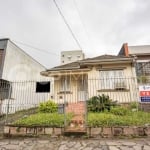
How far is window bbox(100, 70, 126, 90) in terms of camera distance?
38.9 feet

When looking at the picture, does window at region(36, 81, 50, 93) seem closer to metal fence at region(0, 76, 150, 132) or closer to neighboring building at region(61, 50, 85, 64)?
metal fence at region(0, 76, 150, 132)

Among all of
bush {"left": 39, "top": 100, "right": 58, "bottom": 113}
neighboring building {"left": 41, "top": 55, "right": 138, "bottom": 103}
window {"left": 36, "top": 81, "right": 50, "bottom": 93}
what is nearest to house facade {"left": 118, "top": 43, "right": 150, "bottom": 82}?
neighboring building {"left": 41, "top": 55, "right": 138, "bottom": 103}

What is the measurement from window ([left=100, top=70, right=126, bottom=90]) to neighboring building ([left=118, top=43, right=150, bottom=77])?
11.3 feet

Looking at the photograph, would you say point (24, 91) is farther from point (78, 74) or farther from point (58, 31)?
point (58, 31)

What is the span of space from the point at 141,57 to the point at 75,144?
14.3 metres

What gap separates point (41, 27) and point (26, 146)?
7.21 metres

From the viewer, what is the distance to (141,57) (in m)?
16.7

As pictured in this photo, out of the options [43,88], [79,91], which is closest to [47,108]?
[79,91]

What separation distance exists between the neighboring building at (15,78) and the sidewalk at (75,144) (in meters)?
5.50

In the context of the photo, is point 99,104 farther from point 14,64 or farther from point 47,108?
point 14,64

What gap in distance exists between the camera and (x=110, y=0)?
746 centimetres

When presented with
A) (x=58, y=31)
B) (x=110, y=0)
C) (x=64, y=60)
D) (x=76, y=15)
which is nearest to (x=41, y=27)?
(x=58, y=31)

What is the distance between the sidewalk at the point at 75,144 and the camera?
16.3ft

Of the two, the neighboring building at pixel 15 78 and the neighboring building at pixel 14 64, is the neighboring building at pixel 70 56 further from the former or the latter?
the neighboring building at pixel 15 78
